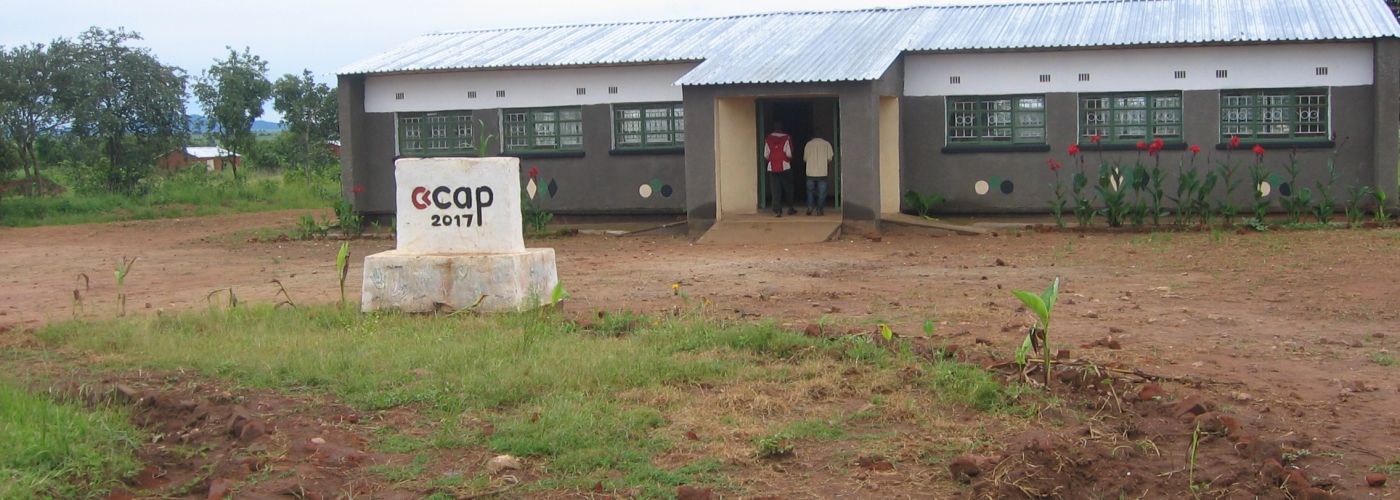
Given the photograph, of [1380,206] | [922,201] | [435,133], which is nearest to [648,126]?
[435,133]

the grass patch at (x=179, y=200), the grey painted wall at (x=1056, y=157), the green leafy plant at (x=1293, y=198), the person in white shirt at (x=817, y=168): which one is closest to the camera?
the green leafy plant at (x=1293, y=198)

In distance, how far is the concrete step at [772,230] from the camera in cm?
1797

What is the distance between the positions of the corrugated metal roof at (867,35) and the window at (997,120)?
847 mm

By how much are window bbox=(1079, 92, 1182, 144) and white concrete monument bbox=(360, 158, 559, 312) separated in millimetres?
10918

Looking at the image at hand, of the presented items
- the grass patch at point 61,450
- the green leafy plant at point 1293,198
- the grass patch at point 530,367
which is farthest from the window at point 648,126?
the grass patch at point 61,450

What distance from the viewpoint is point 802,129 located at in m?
21.4

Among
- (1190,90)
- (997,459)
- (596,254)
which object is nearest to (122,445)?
(997,459)

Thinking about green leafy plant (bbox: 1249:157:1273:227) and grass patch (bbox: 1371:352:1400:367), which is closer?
grass patch (bbox: 1371:352:1400:367)

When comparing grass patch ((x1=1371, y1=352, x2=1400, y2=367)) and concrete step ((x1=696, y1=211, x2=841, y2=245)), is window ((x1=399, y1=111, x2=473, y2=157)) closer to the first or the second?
concrete step ((x1=696, y1=211, x2=841, y2=245))

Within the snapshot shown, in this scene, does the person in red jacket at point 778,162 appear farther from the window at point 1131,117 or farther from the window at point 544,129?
the window at point 1131,117

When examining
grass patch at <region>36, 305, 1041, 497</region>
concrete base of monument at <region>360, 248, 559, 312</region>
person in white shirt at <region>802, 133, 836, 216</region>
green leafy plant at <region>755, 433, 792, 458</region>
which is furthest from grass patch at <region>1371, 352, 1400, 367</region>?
person in white shirt at <region>802, 133, 836, 216</region>

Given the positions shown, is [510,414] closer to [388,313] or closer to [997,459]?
[997,459]

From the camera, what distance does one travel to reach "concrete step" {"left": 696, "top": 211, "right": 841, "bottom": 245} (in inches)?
Answer: 707

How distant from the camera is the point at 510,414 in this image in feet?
22.6
